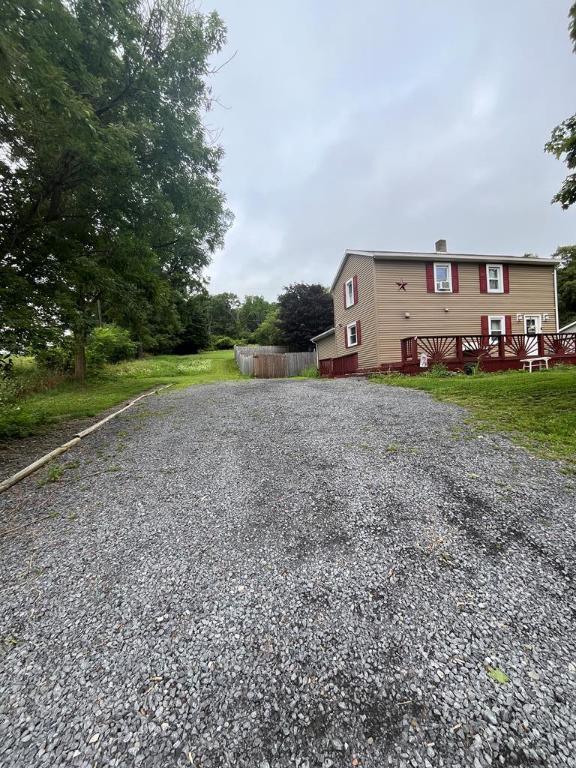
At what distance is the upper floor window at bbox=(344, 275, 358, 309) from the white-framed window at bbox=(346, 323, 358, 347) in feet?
3.51

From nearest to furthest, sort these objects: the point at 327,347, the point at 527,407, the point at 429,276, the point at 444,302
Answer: the point at 527,407, the point at 429,276, the point at 444,302, the point at 327,347

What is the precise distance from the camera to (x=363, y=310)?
15211 millimetres

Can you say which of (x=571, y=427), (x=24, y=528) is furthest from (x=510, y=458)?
(x=24, y=528)

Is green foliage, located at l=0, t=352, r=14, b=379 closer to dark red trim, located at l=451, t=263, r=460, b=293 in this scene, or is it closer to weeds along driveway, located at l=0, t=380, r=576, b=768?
weeds along driveway, located at l=0, t=380, r=576, b=768

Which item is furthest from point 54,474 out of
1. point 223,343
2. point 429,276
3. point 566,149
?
point 223,343

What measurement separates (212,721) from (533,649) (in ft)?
5.06

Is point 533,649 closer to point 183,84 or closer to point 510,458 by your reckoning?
point 510,458

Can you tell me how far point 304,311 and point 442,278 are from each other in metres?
12.9

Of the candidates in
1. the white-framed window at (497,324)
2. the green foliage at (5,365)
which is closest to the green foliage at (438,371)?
the white-framed window at (497,324)

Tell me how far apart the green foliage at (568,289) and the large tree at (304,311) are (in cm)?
2256

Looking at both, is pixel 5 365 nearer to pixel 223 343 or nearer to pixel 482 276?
pixel 482 276

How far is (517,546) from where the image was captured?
2242 mm

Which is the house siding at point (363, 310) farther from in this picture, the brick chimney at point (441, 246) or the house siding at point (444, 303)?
the brick chimney at point (441, 246)

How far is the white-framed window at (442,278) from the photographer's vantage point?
14527 millimetres
